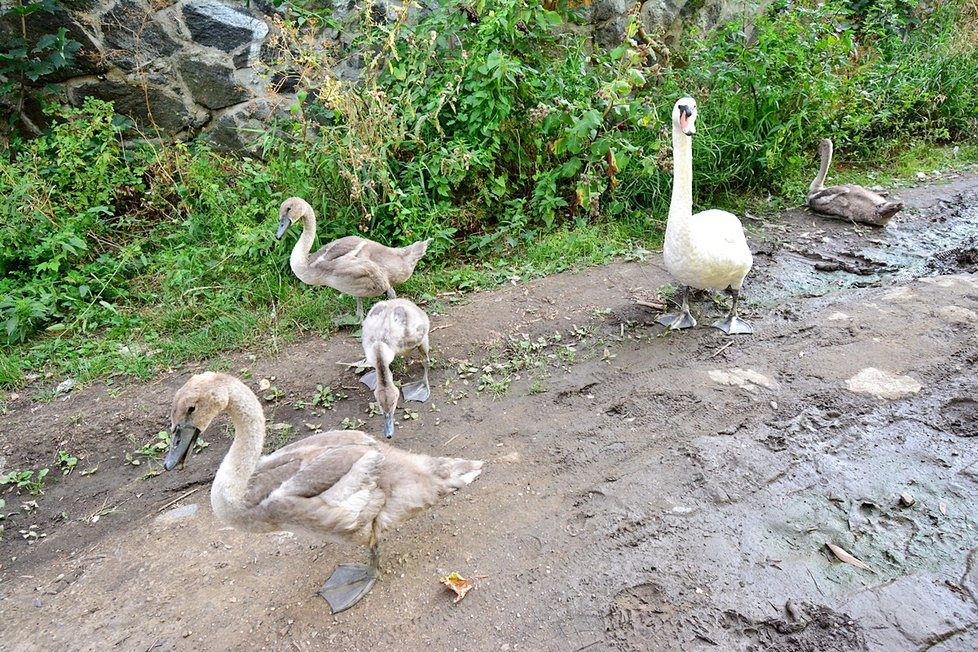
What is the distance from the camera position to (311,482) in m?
3.02

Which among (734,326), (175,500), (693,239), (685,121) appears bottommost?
(175,500)

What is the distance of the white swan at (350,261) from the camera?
5145 millimetres

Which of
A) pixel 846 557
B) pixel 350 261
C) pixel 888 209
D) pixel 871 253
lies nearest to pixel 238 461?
pixel 350 261

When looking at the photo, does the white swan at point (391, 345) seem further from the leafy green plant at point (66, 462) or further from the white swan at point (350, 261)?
the leafy green plant at point (66, 462)

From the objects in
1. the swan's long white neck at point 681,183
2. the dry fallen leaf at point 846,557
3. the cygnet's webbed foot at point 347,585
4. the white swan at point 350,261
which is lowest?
the cygnet's webbed foot at point 347,585

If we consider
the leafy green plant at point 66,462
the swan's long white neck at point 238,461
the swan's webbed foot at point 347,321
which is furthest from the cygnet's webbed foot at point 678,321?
the leafy green plant at point 66,462

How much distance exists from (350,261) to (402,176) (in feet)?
4.84

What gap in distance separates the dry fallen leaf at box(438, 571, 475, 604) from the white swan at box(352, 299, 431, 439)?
1.11 meters

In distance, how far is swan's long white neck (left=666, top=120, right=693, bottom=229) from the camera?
4699 mm

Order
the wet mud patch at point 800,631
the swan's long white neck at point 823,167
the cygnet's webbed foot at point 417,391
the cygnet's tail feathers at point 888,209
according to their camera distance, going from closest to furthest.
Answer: the wet mud patch at point 800,631
the cygnet's webbed foot at point 417,391
the cygnet's tail feathers at point 888,209
the swan's long white neck at point 823,167

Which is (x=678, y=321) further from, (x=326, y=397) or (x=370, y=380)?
(x=326, y=397)

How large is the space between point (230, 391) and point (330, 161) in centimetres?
331

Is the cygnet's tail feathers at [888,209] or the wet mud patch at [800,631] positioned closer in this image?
the wet mud patch at [800,631]

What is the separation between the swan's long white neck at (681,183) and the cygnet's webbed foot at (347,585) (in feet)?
10.5
